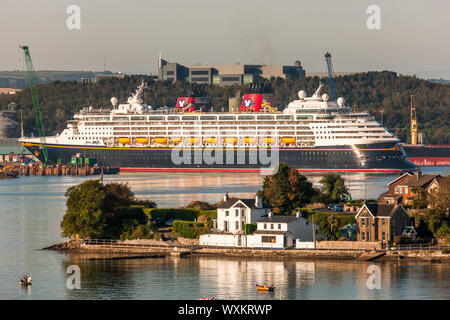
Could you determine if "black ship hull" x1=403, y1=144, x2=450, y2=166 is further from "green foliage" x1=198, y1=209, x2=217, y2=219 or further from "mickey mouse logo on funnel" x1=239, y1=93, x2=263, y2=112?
"green foliage" x1=198, y1=209, x2=217, y2=219

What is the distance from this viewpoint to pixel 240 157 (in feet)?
397

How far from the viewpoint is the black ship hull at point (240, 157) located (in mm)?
112125

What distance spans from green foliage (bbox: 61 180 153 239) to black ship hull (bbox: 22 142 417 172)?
57289mm

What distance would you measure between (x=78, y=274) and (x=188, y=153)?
75.6 m

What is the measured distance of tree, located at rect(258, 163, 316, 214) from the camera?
194ft

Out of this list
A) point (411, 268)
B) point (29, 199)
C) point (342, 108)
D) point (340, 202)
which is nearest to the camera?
point (411, 268)

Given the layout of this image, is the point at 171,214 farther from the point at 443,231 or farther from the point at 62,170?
the point at 62,170

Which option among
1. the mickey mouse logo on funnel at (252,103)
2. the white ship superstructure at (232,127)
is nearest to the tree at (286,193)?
the white ship superstructure at (232,127)

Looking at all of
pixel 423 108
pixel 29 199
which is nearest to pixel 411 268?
pixel 29 199

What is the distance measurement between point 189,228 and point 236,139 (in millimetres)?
67860

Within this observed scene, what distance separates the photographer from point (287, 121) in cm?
12094

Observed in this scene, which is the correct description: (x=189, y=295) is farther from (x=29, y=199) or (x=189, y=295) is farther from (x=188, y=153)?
(x=188, y=153)

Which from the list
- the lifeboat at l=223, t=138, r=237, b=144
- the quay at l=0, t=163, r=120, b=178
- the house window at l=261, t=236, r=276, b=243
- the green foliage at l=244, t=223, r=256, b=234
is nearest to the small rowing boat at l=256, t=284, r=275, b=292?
the house window at l=261, t=236, r=276, b=243

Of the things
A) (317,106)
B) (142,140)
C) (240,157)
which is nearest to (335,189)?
(317,106)
